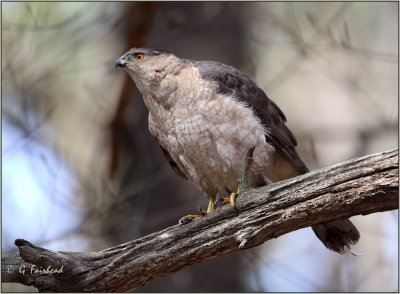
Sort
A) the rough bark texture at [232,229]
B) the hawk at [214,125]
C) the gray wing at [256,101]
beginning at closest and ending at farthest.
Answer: the rough bark texture at [232,229]
the hawk at [214,125]
the gray wing at [256,101]

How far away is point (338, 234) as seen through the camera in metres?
5.01

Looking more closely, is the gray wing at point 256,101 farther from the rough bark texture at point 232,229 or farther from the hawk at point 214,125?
the rough bark texture at point 232,229

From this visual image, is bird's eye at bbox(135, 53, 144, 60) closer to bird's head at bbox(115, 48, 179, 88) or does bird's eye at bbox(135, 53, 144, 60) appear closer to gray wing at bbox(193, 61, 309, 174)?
bird's head at bbox(115, 48, 179, 88)

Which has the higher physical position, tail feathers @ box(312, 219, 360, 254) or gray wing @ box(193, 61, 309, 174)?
gray wing @ box(193, 61, 309, 174)

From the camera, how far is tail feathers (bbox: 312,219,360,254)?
4955 mm

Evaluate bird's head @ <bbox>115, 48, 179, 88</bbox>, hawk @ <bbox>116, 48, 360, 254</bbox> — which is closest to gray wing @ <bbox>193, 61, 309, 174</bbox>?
hawk @ <bbox>116, 48, 360, 254</bbox>

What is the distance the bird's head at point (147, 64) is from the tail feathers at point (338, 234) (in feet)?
5.44

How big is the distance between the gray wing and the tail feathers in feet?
1.57

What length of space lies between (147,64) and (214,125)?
0.81 metres

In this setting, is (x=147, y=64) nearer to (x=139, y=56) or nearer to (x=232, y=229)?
(x=139, y=56)

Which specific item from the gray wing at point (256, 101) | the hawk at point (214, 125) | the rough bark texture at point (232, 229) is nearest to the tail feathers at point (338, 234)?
the hawk at point (214, 125)

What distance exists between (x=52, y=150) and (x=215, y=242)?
2.99 meters

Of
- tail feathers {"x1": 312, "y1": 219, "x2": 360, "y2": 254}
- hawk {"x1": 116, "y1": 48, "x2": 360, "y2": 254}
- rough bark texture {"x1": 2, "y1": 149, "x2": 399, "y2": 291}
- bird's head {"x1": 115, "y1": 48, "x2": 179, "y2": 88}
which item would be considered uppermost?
bird's head {"x1": 115, "y1": 48, "x2": 179, "y2": 88}

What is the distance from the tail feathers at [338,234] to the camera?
4955 millimetres
